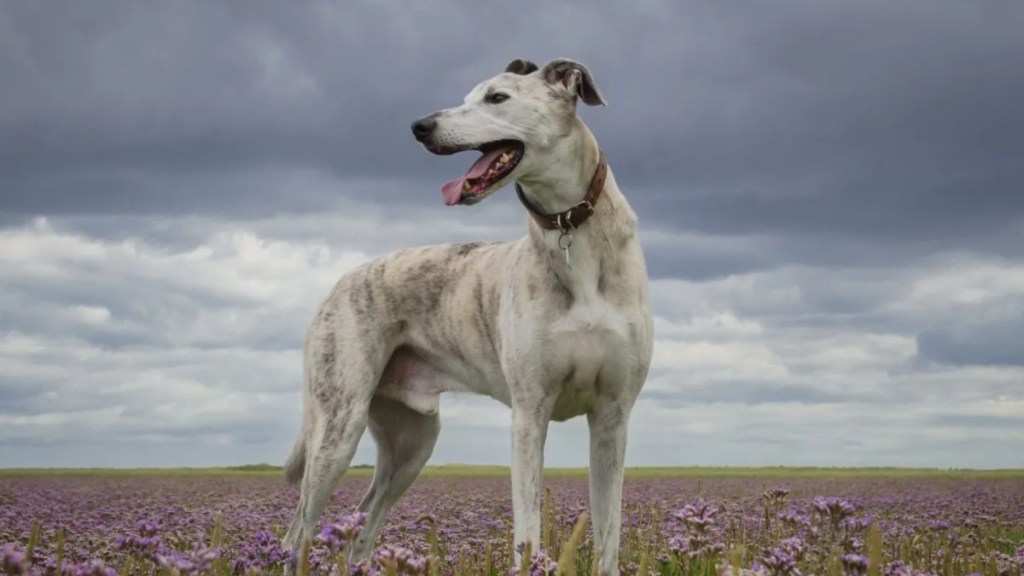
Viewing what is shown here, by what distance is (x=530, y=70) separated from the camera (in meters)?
6.72

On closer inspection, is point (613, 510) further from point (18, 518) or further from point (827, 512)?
point (18, 518)

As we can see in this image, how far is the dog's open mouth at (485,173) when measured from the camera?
230 inches

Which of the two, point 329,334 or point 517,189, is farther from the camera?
point 329,334

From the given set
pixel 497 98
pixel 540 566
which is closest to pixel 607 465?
pixel 497 98

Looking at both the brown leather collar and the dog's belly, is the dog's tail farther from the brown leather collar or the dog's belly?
the brown leather collar

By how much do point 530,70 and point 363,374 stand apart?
2500 mm

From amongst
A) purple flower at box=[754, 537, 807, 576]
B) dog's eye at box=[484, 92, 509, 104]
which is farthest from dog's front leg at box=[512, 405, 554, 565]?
purple flower at box=[754, 537, 807, 576]

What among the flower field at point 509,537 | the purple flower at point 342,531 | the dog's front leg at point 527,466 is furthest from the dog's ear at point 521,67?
the purple flower at point 342,531

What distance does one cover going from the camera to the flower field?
3.35m

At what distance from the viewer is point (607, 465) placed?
20.7 feet

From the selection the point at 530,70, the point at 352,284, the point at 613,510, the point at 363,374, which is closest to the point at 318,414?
the point at 363,374

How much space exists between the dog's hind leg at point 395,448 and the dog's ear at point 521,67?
281 cm

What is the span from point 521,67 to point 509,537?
3.30m

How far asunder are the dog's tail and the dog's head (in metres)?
3.07
